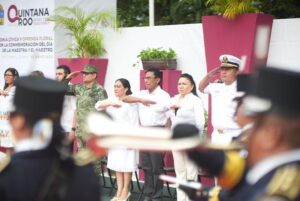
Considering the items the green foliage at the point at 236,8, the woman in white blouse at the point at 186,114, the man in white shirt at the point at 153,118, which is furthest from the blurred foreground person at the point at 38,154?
the green foliage at the point at 236,8

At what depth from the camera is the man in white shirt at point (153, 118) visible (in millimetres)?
7316

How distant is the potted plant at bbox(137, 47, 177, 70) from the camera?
8.44 m

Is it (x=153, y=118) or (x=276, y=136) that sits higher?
(x=276, y=136)

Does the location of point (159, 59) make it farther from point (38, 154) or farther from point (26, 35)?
point (38, 154)

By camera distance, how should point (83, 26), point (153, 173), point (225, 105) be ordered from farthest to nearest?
point (83, 26) → point (153, 173) → point (225, 105)

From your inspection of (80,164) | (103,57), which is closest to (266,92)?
(80,164)

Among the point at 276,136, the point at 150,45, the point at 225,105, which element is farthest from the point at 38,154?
the point at 150,45

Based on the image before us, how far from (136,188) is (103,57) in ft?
7.11

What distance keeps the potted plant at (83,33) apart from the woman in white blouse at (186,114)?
239 cm

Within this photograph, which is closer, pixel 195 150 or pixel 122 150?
pixel 195 150

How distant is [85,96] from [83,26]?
1.95 meters

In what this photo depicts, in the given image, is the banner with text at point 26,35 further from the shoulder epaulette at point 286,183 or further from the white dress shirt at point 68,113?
the shoulder epaulette at point 286,183

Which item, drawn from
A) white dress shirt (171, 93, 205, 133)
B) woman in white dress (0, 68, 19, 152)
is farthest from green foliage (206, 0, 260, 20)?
woman in white dress (0, 68, 19, 152)

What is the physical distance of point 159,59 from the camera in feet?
27.8
